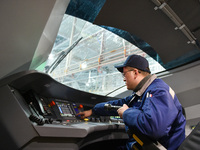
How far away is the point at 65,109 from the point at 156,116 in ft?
3.44

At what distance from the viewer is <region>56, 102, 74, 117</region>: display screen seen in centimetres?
151

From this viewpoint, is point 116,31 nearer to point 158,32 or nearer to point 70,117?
point 158,32

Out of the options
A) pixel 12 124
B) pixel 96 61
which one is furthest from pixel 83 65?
pixel 12 124

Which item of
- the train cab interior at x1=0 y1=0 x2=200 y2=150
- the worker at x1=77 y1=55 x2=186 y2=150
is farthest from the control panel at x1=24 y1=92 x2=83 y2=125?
the worker at x1=77 y1=55 x2=186 y2=150

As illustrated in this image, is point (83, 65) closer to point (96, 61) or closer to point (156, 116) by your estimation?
point (96, 61)

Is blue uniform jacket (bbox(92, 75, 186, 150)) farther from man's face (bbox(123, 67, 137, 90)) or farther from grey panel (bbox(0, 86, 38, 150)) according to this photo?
grey panel (bbox(0, 86, 38, 150))

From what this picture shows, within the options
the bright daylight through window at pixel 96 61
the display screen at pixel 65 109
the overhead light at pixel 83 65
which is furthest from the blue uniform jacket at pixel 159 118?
the overhead light at pixel 83 65

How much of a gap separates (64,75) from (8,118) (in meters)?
2.76

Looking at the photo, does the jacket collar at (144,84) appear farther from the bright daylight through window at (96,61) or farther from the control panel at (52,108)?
the bright daylight through window at (96,61)

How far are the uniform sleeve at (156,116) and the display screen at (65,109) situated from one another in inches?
31.8

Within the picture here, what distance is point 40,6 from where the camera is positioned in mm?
1224

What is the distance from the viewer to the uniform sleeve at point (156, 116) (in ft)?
2.70

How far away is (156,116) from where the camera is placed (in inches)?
32.7

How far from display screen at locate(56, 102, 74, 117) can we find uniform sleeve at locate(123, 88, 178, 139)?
2.65ft
